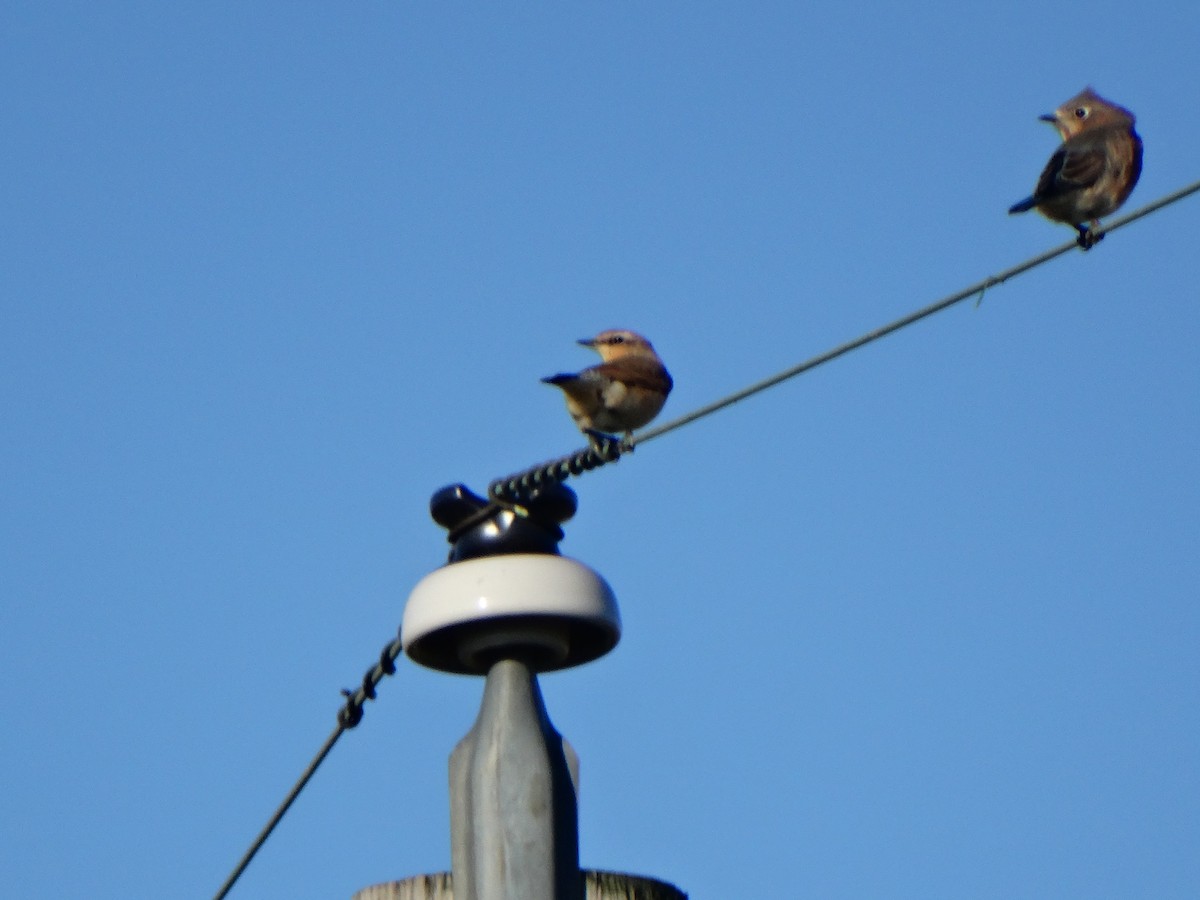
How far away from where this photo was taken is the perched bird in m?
7.00

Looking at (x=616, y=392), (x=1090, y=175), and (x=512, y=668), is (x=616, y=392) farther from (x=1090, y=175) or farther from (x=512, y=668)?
(x=512, y=668)

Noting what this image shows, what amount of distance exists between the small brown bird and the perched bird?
83.1 inches

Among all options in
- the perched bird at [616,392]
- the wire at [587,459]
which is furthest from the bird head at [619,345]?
the wire at [587,459]

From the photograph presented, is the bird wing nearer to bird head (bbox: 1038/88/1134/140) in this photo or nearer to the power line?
bird head (bbox: 1038/88/1134/140)

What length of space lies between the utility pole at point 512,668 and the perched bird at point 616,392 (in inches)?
135

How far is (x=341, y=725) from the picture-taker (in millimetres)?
3975

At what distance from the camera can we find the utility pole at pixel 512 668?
2.91 meters

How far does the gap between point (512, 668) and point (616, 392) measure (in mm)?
3928

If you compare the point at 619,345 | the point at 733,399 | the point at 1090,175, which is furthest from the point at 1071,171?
the point at 733,399

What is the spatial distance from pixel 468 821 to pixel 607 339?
16.4 feet

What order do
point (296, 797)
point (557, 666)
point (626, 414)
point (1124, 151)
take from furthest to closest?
point (1124, 151), point (626, 414), point (296, 797), point (557, 666)

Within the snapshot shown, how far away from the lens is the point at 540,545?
132 inches

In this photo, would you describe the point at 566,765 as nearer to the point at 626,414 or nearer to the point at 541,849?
the point at 541,849

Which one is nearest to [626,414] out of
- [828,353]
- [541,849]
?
[828,353]
